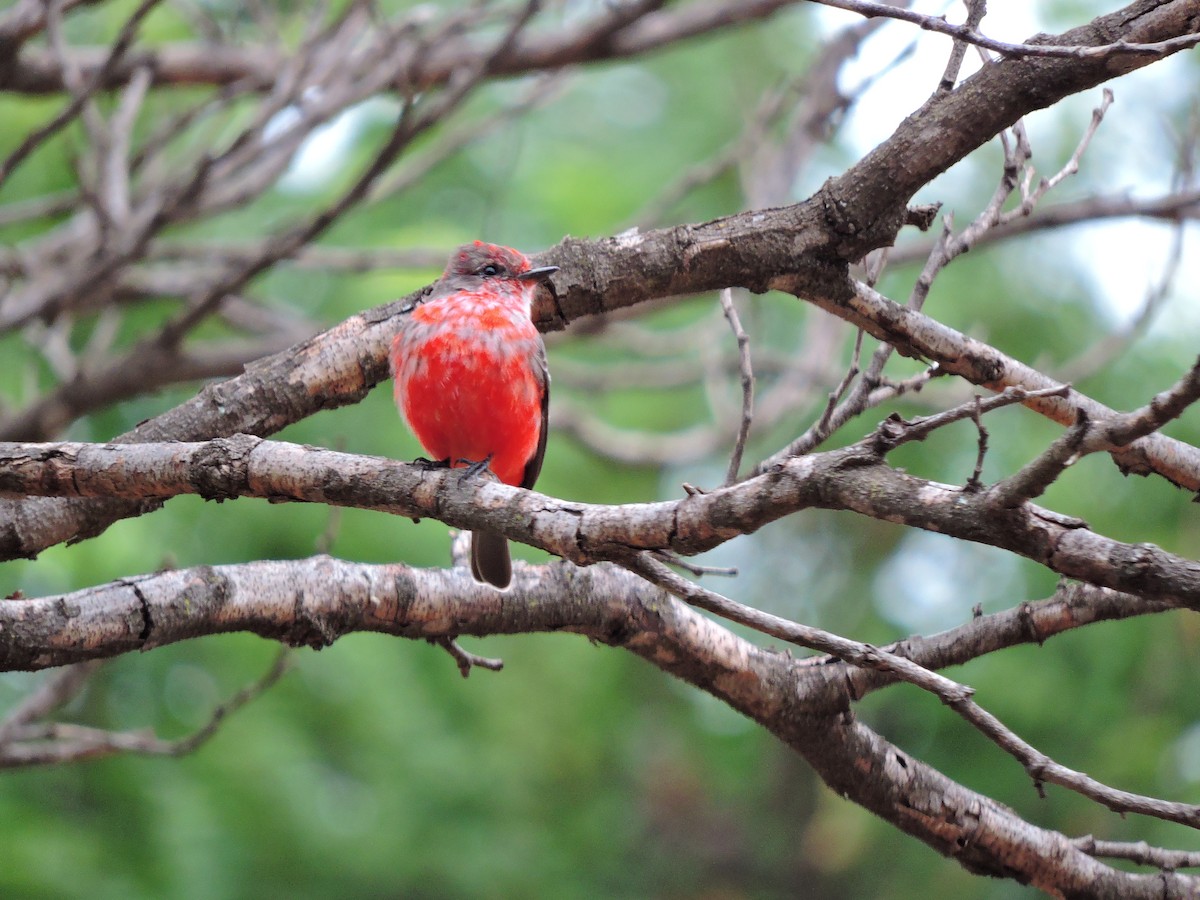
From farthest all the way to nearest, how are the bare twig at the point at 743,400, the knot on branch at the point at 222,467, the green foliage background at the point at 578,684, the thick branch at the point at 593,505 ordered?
the green foliage background at the point at 578,684 → the bare twig at the point at 743,400 → the knot on branch at the point at 222,467 → the thick branch at the point at 593,505

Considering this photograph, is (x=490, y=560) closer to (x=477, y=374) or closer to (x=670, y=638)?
(x=477, y=374)

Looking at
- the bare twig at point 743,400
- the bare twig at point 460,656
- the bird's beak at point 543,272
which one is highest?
the bird's beak at point 543,272

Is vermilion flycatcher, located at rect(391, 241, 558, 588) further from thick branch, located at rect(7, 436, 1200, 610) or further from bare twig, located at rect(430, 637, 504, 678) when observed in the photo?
thick branch, located at rect(7, 436, 1200, 610)

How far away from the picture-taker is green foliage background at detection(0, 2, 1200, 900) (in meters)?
6.17

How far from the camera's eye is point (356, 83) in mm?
6520

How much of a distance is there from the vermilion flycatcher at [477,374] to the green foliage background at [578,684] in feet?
6.20

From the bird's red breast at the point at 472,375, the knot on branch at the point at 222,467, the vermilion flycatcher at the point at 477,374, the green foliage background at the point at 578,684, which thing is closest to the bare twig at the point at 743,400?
the vermilion flycatcher at the point at 477,374

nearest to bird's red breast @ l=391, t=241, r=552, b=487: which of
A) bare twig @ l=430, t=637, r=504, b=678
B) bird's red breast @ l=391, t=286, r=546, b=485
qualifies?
bird's red breast @ l=391, t=286, r=546, b=485

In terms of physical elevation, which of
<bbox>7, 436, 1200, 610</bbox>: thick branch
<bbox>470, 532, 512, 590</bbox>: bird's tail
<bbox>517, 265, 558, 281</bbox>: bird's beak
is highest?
<bbox>517, 265, 558, 281</bbox>: bird's beak

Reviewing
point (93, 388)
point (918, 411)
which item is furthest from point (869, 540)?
point (93, 388)

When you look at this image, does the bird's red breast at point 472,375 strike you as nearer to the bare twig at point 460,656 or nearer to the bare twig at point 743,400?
the bare twig at point 460,656

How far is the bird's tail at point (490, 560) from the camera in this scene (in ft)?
13.6

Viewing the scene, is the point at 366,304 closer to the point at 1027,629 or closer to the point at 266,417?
the point at 266,417

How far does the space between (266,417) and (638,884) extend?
5341 mm
